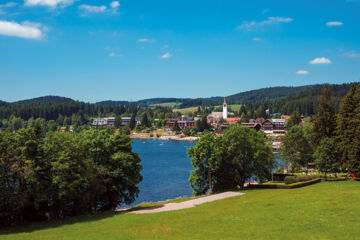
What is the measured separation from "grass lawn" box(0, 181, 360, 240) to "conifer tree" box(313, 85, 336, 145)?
82.8ft

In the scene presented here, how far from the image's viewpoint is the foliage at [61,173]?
2953cm

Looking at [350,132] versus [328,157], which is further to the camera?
[328,157]

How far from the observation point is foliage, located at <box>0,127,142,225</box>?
1163 inches

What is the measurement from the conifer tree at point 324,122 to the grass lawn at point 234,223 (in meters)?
25.2

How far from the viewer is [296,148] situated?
61.3m

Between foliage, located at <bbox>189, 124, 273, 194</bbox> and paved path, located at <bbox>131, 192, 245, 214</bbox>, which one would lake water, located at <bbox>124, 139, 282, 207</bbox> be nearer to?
foliage, located at <bbox>189, 124, 273, 194</bbox>

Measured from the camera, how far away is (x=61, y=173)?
3073 cm

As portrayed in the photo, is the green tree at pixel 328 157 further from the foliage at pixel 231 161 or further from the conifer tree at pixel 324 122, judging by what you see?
the foliage at pixel 231 161

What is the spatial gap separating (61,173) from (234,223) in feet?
56.4

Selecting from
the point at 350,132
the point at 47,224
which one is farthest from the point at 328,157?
the point at 47,224

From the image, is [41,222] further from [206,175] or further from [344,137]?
[344,137]

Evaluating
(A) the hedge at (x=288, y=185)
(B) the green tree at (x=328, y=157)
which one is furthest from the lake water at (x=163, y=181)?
(B) the green tree at (x=328, y=157)

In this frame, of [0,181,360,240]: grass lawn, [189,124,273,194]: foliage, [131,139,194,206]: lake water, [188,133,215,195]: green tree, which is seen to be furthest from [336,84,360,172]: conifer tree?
[131,139,194,206]: lake water

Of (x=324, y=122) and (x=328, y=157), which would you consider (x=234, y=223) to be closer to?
(x=328, y=157)
